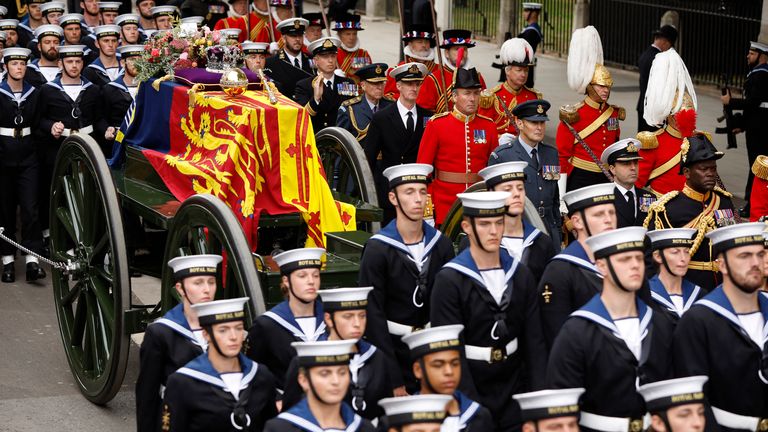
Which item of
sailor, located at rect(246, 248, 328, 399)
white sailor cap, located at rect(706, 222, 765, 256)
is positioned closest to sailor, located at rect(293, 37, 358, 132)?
sailor, located at rect(246, 248, 328, 399)

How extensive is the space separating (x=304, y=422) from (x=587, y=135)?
5828mm

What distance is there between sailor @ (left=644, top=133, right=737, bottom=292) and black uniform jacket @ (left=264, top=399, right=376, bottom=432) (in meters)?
3.23

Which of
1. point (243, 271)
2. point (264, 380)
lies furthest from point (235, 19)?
point (264, 380)

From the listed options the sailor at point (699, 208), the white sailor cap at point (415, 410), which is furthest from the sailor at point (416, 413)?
the sailor at point (699, 208)

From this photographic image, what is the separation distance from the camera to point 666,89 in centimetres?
1015

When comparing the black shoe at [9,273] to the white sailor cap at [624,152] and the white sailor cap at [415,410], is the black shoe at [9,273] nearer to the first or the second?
the white sailor cap at [624,152]

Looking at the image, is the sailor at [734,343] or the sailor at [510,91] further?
the sailor at [510,91]

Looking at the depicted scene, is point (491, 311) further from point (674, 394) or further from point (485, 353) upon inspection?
point (674, 394)

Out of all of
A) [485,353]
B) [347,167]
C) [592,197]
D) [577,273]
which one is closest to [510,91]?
[347,167]

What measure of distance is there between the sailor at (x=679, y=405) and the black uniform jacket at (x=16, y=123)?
24.9 feet

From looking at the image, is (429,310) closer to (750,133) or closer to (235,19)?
(750,133)

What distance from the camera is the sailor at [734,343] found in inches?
235

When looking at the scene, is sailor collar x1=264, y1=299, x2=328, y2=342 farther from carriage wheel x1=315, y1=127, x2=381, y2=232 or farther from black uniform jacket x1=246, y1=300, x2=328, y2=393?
carriage wheel x1=315, y1=127, x2=381, y2=232

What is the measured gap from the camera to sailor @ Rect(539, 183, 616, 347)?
6555 mm
